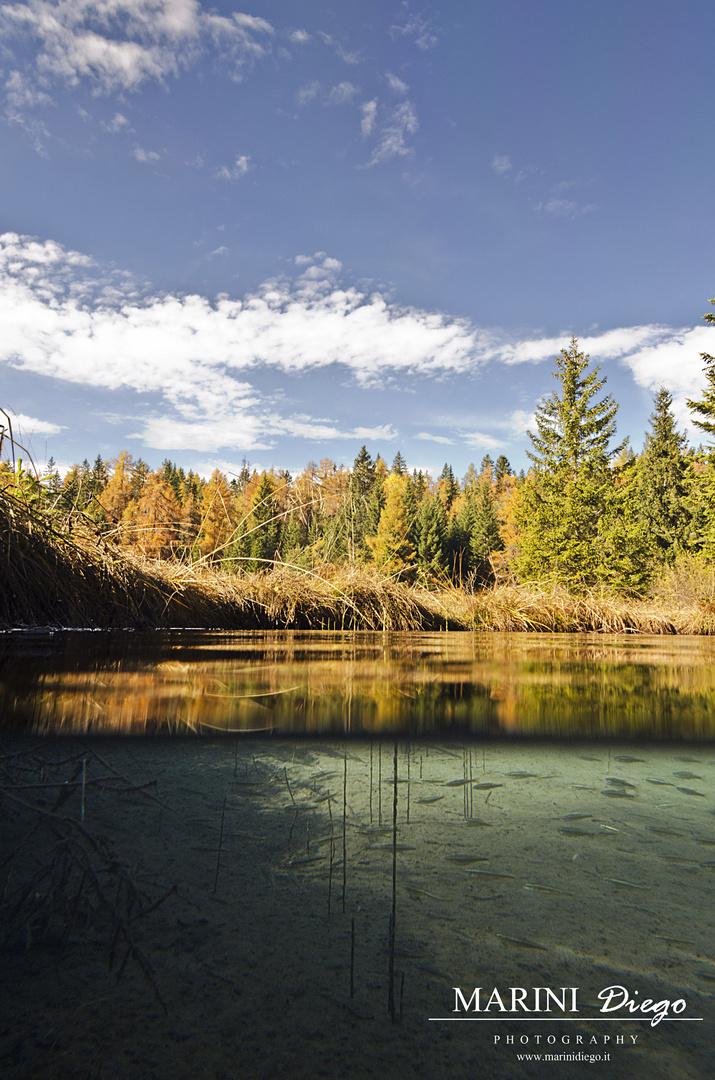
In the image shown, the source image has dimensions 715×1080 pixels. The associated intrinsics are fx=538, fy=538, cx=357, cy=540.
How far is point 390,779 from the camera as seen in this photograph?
1.11 metres

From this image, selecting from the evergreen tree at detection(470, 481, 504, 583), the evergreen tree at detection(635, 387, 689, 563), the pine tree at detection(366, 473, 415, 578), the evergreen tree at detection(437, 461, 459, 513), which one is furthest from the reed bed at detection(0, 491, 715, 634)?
the evergreen tree at detection(437, 461, 459, 513)

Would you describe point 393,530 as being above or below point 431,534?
above

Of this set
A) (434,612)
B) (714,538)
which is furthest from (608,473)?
(434,612)

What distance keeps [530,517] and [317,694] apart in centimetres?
2597

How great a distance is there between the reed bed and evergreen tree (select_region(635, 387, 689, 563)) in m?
23.4

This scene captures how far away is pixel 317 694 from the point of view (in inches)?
71.1

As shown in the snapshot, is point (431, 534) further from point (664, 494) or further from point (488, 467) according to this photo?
point (488, 467)

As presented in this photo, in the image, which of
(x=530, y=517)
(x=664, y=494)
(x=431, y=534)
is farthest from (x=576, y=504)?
(x=431, y=534)

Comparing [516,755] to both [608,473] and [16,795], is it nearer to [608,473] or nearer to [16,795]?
[16,795]

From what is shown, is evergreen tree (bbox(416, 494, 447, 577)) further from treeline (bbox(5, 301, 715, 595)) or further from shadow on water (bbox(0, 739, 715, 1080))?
shadow on water (bbox(0, 739, 715, 1080))

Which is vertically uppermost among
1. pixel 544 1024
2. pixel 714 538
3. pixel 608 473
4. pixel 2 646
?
pixel 608 473

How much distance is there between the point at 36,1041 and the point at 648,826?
89 cm

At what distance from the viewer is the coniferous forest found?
3.67 m

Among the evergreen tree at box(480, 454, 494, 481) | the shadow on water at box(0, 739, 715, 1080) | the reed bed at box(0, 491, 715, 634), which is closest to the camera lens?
the shadow on water at box(0, 739, 715, 1080)
